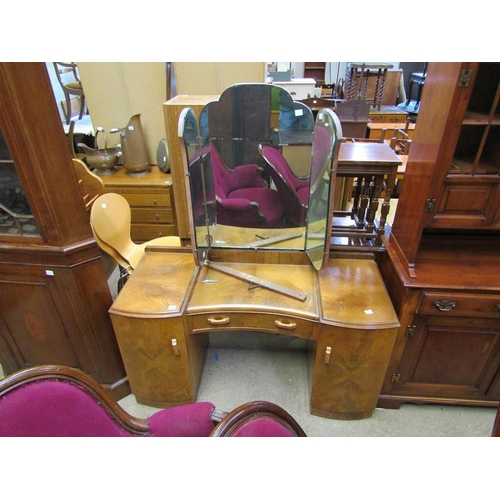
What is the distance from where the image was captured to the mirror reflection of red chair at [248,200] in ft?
6.00

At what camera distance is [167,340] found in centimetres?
143

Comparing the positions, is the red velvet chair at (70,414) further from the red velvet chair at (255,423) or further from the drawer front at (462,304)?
the drawer front at (462,304)

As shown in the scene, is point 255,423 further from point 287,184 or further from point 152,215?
point 152,215

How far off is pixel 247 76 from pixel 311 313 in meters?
1.90

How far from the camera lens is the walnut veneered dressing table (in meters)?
1.36

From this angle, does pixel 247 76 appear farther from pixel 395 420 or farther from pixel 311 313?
pixel 395 420

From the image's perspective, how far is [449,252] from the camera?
1542 mm

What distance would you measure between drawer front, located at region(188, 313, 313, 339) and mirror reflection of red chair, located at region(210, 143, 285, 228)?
0.61m

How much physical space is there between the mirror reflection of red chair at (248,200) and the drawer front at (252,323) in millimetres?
609

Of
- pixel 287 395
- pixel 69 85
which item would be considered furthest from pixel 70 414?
pixel 69 85

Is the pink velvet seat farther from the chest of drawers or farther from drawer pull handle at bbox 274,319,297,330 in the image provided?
the chest of drawers

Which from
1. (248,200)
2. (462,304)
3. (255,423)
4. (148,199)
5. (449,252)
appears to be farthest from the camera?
(148,199)

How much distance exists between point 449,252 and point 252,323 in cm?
103
